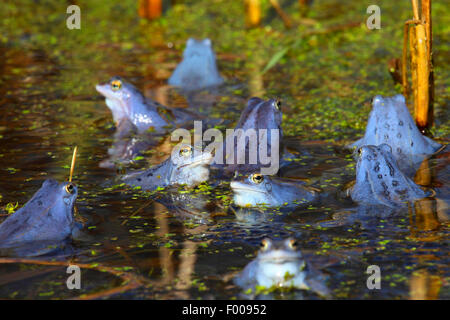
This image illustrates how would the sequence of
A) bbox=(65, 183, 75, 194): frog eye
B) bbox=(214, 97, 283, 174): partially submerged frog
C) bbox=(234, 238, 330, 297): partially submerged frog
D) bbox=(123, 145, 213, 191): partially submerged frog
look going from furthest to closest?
1. bbox=(214, 97, 283, 174): partially submerged frog
2. bbox=(123, 145, 213, 191): partially submerged frog
3. bbox=(65, 183, 75, 194): frog eye
4. bbox=(234, 238, 330, 297): partially submerged frog

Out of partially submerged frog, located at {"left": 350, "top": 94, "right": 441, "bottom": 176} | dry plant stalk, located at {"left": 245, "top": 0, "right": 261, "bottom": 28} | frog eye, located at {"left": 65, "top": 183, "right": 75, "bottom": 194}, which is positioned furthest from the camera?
dry plant stalk, located at {"left": 245, "top": 0, "right": 261, "bottom": 28}

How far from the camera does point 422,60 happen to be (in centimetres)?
520

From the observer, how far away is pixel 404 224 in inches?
161

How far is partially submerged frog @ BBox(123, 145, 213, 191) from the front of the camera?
16.1 feet

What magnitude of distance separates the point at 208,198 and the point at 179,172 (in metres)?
0.37

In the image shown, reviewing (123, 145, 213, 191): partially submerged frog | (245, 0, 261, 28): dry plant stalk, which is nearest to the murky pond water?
(123, 145, 213, 191): partially submerged frog

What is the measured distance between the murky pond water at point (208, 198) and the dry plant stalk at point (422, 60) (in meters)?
0.33

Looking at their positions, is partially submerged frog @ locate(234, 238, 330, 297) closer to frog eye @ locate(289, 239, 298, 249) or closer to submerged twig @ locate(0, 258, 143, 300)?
frog eye @ locate(289, 239, 298, 249)

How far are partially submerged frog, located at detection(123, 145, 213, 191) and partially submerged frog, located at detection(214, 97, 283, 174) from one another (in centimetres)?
24

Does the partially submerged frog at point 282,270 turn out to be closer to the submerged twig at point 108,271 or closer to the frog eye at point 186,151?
the submerged twig at point 108,271

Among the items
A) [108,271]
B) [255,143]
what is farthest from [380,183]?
[108,271]
